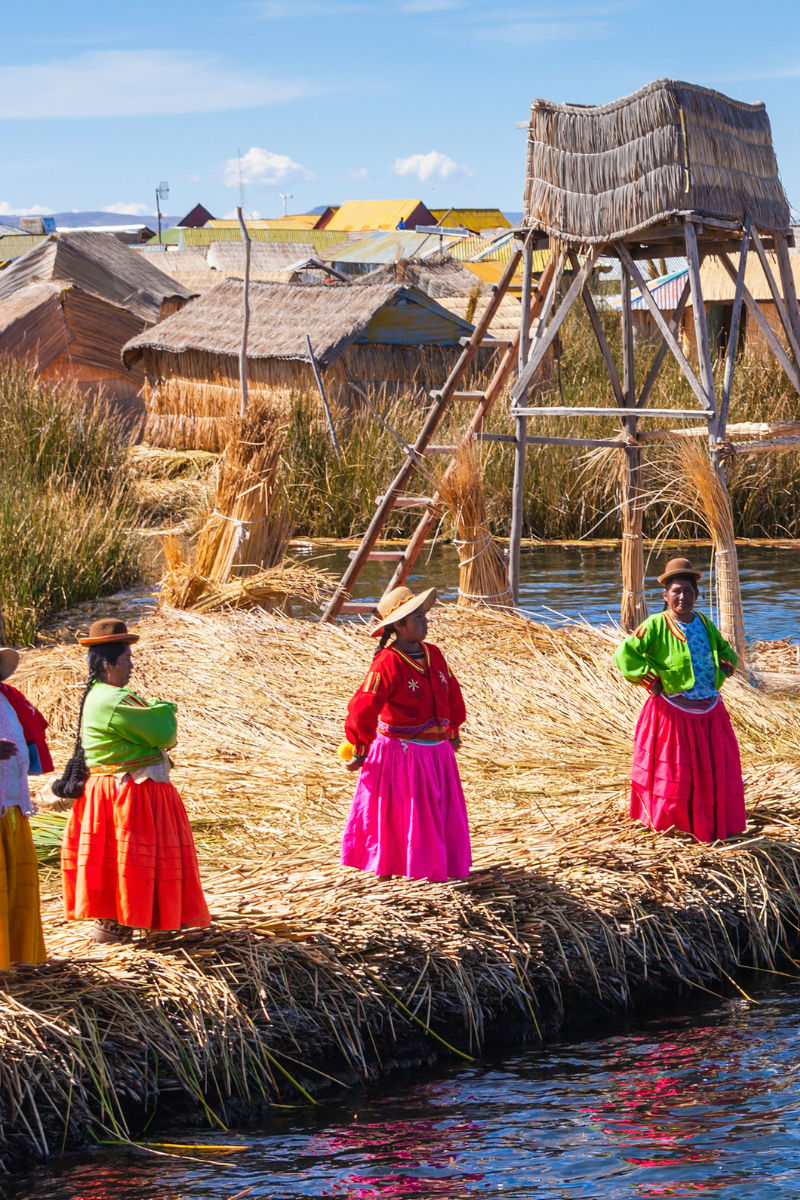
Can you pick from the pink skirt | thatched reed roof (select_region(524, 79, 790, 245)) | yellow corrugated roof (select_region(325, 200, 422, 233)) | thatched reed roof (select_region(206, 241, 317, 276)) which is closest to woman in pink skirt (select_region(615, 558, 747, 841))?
the pink skirt

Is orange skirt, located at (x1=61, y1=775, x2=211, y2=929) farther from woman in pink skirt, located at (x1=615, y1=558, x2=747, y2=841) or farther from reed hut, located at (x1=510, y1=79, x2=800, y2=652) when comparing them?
reed hut, located at (x1=510, y1=79, x2=800, y2=652)

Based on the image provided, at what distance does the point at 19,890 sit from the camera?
4.07 meters

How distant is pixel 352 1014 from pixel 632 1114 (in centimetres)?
95

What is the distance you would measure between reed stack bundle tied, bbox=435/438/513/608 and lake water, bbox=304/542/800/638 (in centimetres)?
114

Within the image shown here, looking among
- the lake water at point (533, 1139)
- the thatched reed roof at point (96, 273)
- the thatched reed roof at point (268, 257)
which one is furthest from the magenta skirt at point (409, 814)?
the thatched reed roof at point (268, 257)

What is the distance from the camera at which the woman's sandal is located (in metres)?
4.48

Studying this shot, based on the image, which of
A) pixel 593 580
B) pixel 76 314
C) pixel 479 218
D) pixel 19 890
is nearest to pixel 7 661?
pixel 19 890

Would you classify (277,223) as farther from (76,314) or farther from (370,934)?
(370,934)

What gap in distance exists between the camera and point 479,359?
22.8m

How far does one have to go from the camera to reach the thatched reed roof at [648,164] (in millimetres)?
7855

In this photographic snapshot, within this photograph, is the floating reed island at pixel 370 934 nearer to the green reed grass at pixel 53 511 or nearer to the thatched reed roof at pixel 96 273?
the green reed grass at pixel 53 511

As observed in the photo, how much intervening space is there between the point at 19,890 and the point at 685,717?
102 inches

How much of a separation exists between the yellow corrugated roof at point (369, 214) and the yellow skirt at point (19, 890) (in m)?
53.6

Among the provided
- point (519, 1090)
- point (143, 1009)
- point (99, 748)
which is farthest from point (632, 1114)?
point (99, 748)
